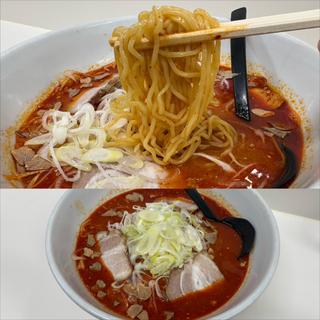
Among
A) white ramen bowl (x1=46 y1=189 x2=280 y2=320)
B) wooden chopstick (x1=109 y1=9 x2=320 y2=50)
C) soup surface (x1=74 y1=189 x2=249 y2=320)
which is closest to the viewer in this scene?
wooden chopstick (x1=109 y1=9 x2=320 y2=50)

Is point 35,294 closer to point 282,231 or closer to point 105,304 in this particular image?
point 105,304

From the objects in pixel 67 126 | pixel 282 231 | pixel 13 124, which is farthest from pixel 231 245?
pixel 13 124

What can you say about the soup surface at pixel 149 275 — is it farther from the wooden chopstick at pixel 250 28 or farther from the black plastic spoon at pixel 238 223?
the wooden chopstick at pixel 250 28

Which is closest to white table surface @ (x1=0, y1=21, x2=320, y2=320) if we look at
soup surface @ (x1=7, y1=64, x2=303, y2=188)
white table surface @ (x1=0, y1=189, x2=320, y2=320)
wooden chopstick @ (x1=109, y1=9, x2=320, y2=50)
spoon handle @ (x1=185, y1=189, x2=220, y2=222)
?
white table surface @ (x1=0, y1=189, x2=320, y2=320)

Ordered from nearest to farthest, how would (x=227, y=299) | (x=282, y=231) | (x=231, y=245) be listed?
(x=227, y=299)
(x=231, y=245)
(x=282, y=231)

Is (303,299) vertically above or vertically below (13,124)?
below

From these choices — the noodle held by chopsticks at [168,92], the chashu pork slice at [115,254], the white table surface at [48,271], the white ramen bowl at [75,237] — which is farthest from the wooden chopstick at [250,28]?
the white table surface at [48,271]

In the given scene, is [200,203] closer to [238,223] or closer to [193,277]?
[238,223]

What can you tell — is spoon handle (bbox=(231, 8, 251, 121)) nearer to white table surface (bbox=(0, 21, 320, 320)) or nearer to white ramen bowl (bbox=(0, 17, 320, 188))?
white ramen bowl (bbox=(0, 17, 320, 188))
